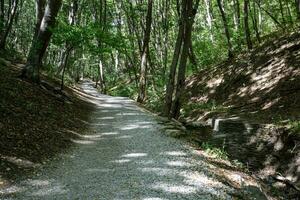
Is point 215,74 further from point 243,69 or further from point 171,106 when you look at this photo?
point 171,106

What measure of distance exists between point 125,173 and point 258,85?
1200cm

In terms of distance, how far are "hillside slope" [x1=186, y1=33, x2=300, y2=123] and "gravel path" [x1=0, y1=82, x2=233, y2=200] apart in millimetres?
5202

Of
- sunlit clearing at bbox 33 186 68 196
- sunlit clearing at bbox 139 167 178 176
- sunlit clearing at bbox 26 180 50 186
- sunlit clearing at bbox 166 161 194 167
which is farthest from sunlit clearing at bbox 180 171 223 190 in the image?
sunlit clearing at bbox 26 180 50 186

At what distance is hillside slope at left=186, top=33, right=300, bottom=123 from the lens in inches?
611

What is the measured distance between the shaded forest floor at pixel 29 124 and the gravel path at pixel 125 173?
0.40 metres

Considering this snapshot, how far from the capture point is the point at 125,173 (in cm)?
855

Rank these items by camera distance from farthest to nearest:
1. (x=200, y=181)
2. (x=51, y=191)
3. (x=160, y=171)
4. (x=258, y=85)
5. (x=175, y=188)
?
1. (x=258, y=85)
2. (x=160, y=171)
3. (x=200, y=181)
4. (x=175, y=188)
5. (x=51, y=191)

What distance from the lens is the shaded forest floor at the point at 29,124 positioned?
8578mm

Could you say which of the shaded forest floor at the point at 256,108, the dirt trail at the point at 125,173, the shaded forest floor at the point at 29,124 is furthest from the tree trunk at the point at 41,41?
the shaded forest floor at the point at 256,108

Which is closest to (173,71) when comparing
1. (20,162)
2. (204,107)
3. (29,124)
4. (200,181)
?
(204,107)

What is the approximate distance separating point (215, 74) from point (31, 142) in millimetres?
16601

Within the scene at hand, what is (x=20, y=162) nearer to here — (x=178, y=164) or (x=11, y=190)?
(x=11, y=190)

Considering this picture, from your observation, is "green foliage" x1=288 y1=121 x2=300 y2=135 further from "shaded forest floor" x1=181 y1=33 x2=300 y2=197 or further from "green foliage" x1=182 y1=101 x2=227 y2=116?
"green foliage" x1=182 y1=101 x2=227 y2=116

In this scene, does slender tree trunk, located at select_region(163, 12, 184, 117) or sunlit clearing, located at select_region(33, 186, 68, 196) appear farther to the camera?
slender tree trunk, located at select_region(163, 12, 184, 117)
